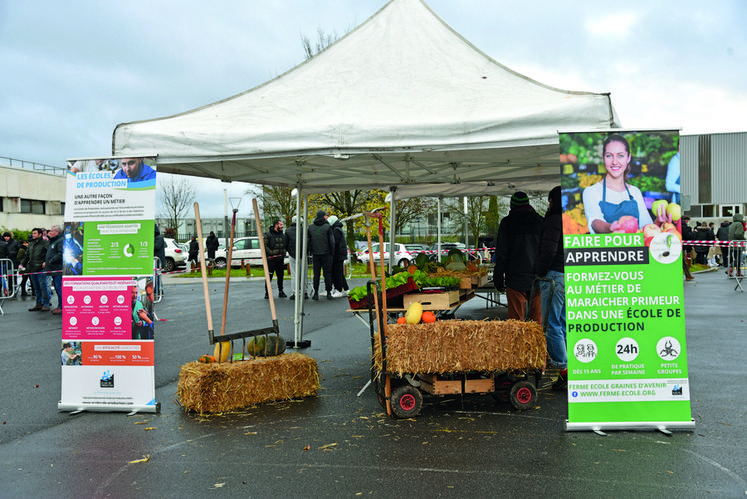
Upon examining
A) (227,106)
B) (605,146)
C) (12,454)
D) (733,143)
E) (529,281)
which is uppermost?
(733,143)

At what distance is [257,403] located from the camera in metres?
6.19

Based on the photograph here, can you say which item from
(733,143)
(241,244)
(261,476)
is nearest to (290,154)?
(261,476)

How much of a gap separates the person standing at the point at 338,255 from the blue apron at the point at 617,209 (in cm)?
1088

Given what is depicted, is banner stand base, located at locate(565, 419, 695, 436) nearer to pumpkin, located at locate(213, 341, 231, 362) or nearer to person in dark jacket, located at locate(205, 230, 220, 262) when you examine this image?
pumpkin, located at locate(213, 341, 231, 362)

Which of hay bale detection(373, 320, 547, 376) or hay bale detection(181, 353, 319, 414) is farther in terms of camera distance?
hay bale detection(181, 353, 319, 414)

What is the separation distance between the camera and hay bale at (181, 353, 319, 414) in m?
5.87

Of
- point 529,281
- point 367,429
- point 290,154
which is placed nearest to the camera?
point 367,429

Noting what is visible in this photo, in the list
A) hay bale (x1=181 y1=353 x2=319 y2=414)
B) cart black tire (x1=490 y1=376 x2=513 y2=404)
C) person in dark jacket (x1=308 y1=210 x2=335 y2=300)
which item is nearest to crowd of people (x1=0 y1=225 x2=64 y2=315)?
person in dark jacket (x1=308 y1=210 x2=335 y2=300)

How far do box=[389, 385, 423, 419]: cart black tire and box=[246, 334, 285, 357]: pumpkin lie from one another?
1.46m

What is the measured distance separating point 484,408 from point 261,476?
2.44 metres

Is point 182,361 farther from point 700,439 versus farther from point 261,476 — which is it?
point 700,439

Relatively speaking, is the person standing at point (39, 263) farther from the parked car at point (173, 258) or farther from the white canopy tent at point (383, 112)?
the parked car at point (173, 258)

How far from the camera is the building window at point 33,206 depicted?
6041 cm

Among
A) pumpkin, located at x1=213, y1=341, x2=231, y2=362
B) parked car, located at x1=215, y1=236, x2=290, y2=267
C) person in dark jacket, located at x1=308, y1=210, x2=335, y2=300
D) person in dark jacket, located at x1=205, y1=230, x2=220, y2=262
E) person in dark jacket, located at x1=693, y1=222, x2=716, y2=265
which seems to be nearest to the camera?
pumpkin, located at x1=213, y1=341, x2=231, y2=362
